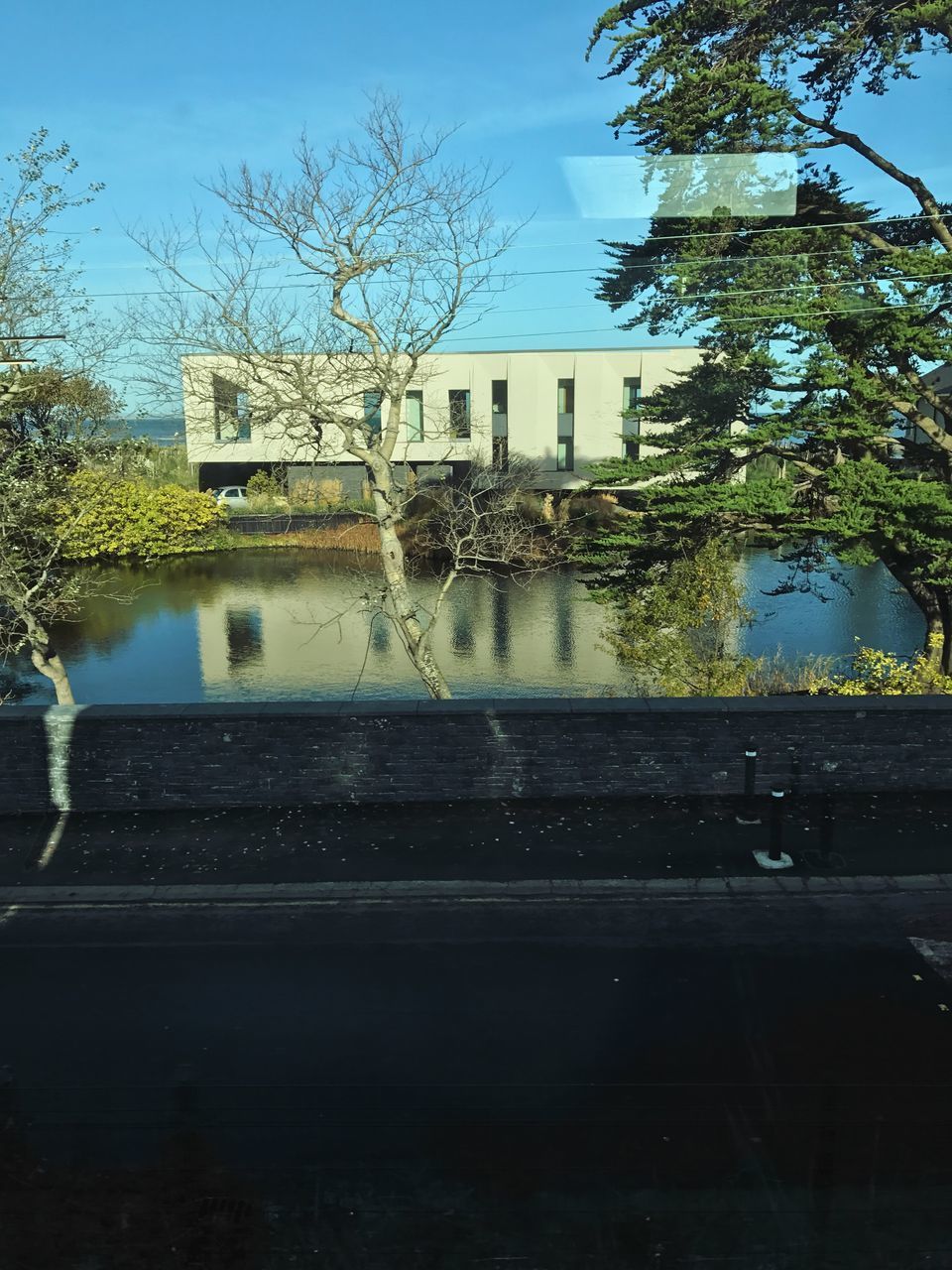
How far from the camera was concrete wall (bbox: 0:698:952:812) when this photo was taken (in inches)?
378

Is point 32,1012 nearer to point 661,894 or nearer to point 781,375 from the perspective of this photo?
point 661,894

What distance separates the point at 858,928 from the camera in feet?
24.2

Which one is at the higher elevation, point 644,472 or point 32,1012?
point 644,472

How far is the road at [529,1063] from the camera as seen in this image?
464cm

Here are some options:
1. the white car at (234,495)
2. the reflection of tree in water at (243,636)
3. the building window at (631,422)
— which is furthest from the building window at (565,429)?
the white car at (234,495)

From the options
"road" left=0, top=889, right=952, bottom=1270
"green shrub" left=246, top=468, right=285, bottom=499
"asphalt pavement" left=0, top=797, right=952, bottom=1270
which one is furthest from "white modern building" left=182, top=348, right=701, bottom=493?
"green shrub" left=246, top=468, right=285, bottom=499

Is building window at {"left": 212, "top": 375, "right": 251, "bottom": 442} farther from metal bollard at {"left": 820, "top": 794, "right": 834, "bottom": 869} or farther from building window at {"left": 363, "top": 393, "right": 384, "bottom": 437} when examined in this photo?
metal bollard at {"left": 820, "top": 794, "right": 834, "bottom": 869}

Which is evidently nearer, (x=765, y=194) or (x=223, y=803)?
(x=223, y=803)

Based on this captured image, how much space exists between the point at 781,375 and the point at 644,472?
261 centimetres

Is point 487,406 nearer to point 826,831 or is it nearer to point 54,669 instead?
point 54,669

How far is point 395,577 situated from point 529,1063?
843 centimetres

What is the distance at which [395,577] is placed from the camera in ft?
44.0

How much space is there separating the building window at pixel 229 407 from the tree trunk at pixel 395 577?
79.2 inches

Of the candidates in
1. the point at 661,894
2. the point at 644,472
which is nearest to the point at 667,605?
the point at 644,472
